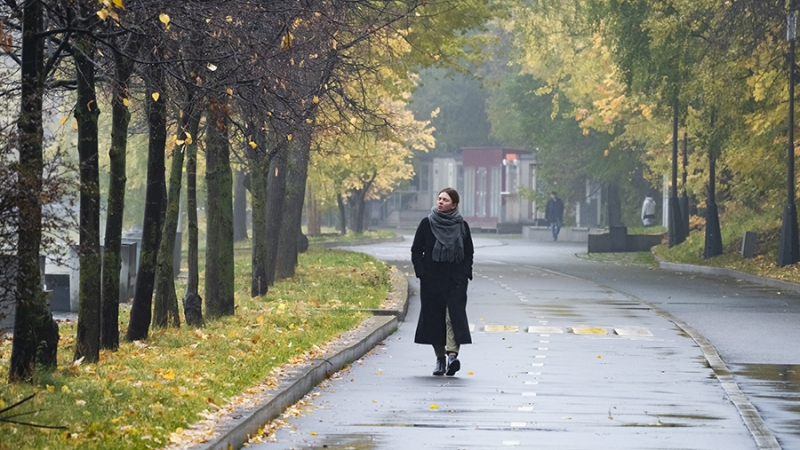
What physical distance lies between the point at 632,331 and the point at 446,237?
603 cm

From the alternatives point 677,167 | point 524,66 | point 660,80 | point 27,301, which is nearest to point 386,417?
point 27,301

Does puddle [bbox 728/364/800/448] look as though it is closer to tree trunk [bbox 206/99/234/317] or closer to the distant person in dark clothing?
tree trunk [bbox 206/99/234/317]

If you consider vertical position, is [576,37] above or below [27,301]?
above

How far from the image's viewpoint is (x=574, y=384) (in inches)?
513

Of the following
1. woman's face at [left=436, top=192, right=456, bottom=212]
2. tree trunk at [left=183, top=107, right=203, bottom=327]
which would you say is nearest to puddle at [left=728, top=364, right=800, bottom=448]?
woman's face at [left=436, top=192, right=456, bottom=212]

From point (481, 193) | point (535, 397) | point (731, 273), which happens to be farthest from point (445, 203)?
point (481, 193)

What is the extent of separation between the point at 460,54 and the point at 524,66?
31327mm

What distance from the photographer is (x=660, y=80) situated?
35.2 m

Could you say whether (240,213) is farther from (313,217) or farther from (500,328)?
(500,328)

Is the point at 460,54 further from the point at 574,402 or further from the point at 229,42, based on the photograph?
the point at 574,402

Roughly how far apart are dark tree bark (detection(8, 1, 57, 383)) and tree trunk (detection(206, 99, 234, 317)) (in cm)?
795

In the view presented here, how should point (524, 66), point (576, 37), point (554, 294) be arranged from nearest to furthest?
1. point (554, 294)
2. point (576, 37)
3. point (524, 66)

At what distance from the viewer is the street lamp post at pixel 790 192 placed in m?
29.8

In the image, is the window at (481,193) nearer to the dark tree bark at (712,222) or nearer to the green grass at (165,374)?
the dark tree bark at (712,222)
